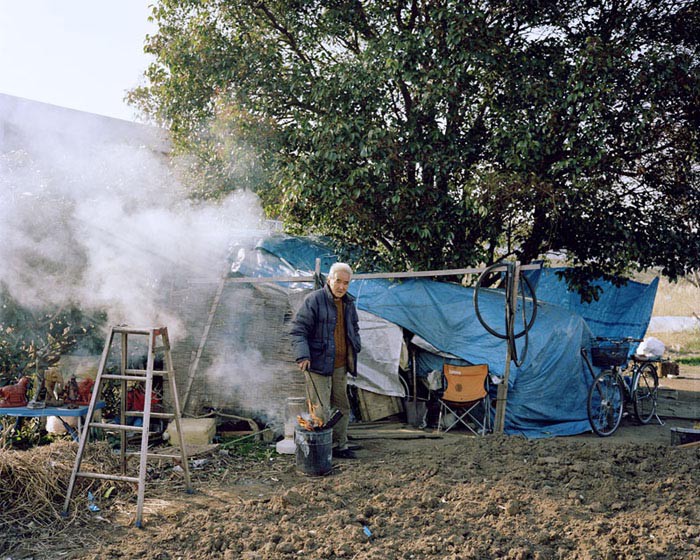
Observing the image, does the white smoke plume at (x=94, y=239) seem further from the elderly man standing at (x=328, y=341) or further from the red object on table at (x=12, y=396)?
the elderly man standing at (x=328, y=341)

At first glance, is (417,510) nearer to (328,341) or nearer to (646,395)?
(328,341)

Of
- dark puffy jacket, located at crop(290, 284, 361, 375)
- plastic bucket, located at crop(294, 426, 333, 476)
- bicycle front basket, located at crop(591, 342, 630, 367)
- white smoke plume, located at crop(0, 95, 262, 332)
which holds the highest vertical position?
white smoke plume, located at crop(0, 95, 262, 332)

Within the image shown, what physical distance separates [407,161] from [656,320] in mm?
16096

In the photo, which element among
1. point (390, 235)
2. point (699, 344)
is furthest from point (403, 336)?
point (699, 344)

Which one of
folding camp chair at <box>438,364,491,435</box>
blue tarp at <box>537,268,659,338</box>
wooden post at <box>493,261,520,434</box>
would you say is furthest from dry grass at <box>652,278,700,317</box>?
wooden post at <box>493,261,520,434</box>

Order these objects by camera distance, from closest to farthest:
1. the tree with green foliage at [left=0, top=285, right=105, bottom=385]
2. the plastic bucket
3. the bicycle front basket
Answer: the plastic bucket < the tree with green foliage at [left=0, top=285, right=105, bottom=385] < the bicycle front basket

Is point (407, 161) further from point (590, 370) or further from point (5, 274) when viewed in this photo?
point (5, 274)

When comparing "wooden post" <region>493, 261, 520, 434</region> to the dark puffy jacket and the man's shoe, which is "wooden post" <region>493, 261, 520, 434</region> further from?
the dark puffy jacket

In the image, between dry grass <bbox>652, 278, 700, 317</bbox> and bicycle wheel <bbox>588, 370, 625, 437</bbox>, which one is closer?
bicycle wheel <bbox>588, 370, 625, 437</bbox>

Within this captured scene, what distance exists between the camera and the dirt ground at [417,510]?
372 cm

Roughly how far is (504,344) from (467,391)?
0.75 metres

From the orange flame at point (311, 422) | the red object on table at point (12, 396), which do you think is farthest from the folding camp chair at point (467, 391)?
the red object on table at point (12, 396)

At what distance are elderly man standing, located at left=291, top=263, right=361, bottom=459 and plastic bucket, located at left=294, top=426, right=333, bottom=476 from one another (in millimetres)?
420

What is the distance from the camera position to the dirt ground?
12.2 feet
